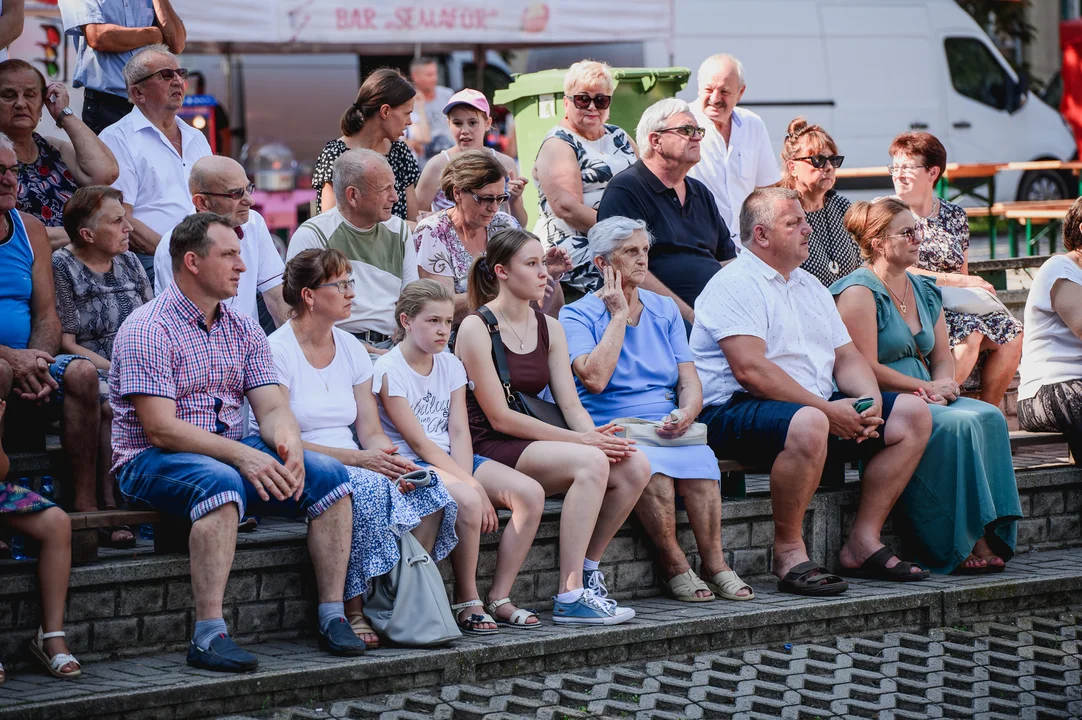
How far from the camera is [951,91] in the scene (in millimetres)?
14898

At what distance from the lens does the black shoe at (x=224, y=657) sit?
4203 millimetres

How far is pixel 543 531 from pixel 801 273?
5.36 feet

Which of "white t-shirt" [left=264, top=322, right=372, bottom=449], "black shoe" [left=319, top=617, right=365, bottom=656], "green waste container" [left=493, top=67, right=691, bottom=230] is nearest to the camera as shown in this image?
"black shoe" [left=319, top=617, right=365, bottom=656]

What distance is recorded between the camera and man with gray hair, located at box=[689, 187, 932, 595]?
5.50 meters

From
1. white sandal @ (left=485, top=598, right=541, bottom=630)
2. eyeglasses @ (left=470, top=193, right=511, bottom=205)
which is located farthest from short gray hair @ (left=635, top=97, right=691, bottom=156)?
white sandal @ (left=485, top=598, right=541, bottom=630)

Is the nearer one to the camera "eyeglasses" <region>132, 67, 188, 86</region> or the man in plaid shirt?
the man in plaid shirt

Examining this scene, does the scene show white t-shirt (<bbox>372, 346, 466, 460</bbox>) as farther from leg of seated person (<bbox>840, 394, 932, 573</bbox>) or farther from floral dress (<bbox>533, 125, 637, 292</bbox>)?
leg of seated person (<bbox>840, 394, 932, 573</bbox>)

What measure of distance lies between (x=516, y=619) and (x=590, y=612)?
262 millimetres

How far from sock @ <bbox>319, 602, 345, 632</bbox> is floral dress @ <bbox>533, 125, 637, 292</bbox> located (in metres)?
2.42

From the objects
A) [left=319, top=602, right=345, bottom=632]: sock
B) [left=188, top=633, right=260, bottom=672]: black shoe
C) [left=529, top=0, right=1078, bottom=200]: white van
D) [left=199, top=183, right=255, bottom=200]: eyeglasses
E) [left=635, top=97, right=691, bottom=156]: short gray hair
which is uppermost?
[left=529, top=0, right=1078, bottom=200]: white van

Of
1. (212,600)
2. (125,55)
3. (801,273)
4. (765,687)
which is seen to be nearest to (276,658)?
(212,600)

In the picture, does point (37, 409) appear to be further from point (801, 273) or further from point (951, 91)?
point (951, 91)

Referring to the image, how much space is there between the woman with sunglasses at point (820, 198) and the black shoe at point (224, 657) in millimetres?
3672

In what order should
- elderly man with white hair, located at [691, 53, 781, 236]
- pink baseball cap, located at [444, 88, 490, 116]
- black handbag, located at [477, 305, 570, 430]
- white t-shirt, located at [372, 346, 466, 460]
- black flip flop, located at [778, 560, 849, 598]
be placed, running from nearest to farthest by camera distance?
white t-shirt, located at [372, 346, 466, 460], black handbag, located at [477, 305, 570, 430], black flip flop, located at [778, 560, 849, 598], elderly man with white hair, located at [691, 53, 781, 236], pink baseball cap, located at [444, 88, 490, 116]
